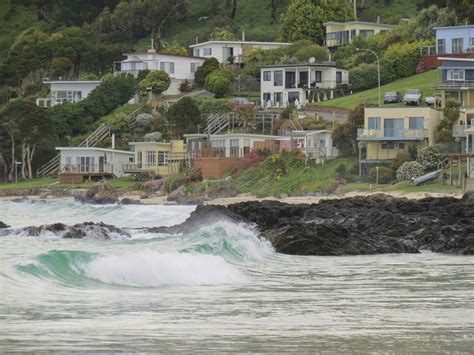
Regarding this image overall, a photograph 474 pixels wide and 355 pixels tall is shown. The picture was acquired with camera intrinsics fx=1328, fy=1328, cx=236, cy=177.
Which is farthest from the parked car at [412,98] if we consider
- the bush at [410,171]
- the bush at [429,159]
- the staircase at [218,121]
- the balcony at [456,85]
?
the staircase at [218,121]

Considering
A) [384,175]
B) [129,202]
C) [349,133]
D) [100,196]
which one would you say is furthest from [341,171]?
[100,196]

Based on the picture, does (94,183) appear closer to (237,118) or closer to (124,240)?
(237,118)

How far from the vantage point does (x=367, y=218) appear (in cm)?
4662

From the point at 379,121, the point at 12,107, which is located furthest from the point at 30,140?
the point at 379,121

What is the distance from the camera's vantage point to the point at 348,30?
108 m

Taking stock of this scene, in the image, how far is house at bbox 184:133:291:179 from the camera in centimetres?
7962

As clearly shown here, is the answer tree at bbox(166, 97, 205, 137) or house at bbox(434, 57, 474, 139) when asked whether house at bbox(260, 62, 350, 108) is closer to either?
tree at bbox(166, 97, 205, 137)

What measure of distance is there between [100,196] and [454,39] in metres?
29.5

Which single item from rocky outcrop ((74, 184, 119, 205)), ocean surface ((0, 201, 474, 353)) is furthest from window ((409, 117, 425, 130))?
ocean surface ((0, 201, 474, 353))

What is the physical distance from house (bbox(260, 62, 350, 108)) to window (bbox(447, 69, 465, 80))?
1449cm

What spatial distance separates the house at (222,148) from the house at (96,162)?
264 inches

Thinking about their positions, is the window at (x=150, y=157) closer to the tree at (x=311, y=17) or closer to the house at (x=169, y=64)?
the house at (x=169, y=64)

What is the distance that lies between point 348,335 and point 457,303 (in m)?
4.74

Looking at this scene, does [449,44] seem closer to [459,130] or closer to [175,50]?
[459,130]
